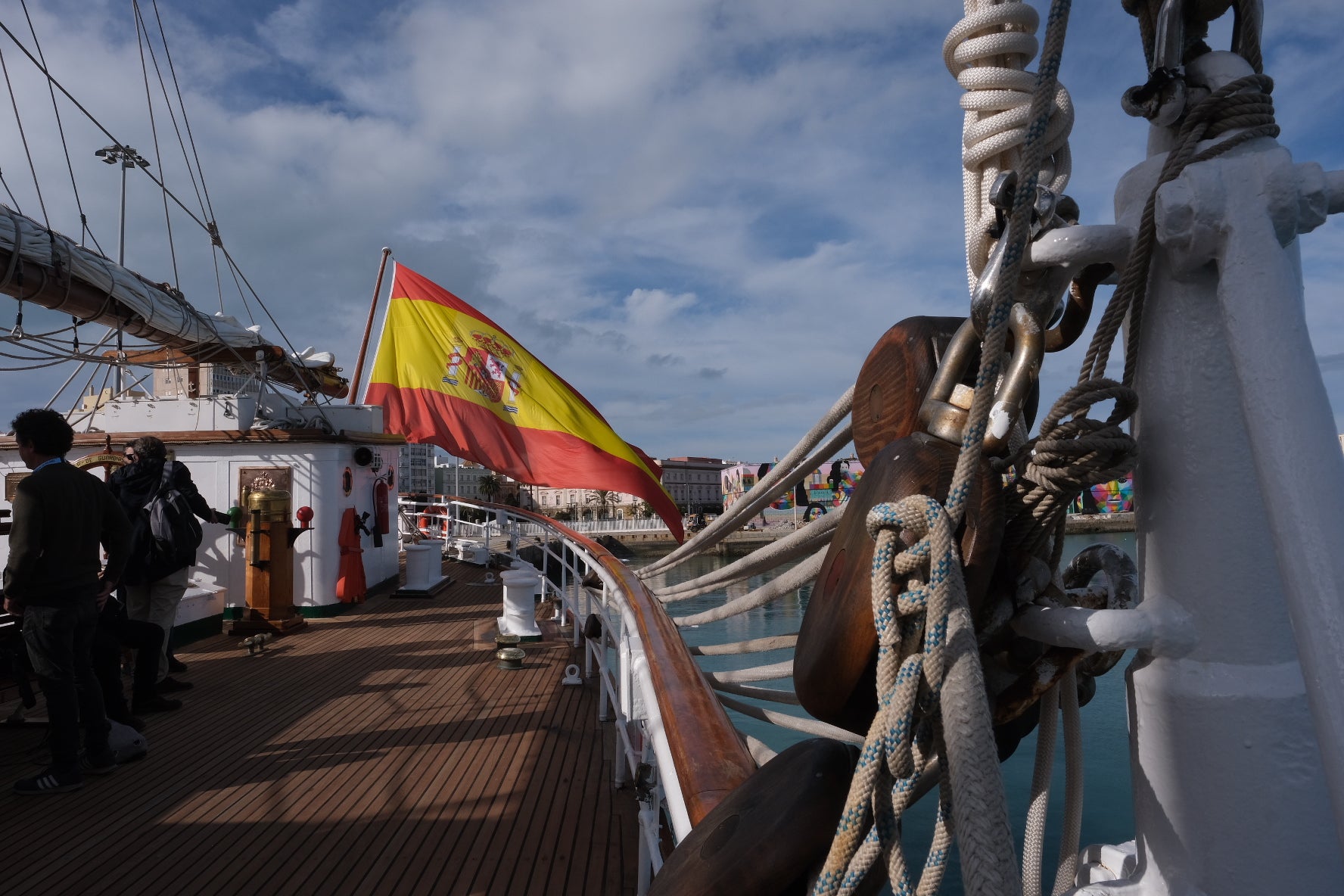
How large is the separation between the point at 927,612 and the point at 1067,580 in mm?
636

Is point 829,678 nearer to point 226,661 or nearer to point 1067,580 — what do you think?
point 1067,580

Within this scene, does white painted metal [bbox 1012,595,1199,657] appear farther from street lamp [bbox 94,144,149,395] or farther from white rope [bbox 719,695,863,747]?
street lamp [bbox 94,144,149,395]

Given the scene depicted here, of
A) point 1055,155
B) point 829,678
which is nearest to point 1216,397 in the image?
point 1055,155

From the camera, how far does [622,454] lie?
8.18 m

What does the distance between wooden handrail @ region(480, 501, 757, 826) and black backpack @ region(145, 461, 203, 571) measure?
353 centimetres

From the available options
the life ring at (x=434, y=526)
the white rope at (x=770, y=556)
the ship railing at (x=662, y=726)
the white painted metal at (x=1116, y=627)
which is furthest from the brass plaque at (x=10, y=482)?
the white painted metal at (x=1116, y=627)

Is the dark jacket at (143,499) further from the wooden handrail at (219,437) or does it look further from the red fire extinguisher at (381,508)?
the red fire extinguisher at (381,508)

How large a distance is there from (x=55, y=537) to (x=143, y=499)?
1.57 meters

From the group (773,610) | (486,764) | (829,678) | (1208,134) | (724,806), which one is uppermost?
(1208,134)

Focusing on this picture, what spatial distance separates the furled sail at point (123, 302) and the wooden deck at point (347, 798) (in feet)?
11.5

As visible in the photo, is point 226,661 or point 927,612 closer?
point 927,612

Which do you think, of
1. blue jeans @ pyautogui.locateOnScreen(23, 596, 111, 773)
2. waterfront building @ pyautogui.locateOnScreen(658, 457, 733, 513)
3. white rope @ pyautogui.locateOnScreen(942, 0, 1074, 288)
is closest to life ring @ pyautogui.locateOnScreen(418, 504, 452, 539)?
blue jeans @ pyautogui.locateOnScreen(23, 596, 111, 773)

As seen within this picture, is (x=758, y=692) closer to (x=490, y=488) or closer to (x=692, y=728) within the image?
(x=692, y=728)

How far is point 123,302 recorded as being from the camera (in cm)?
677
